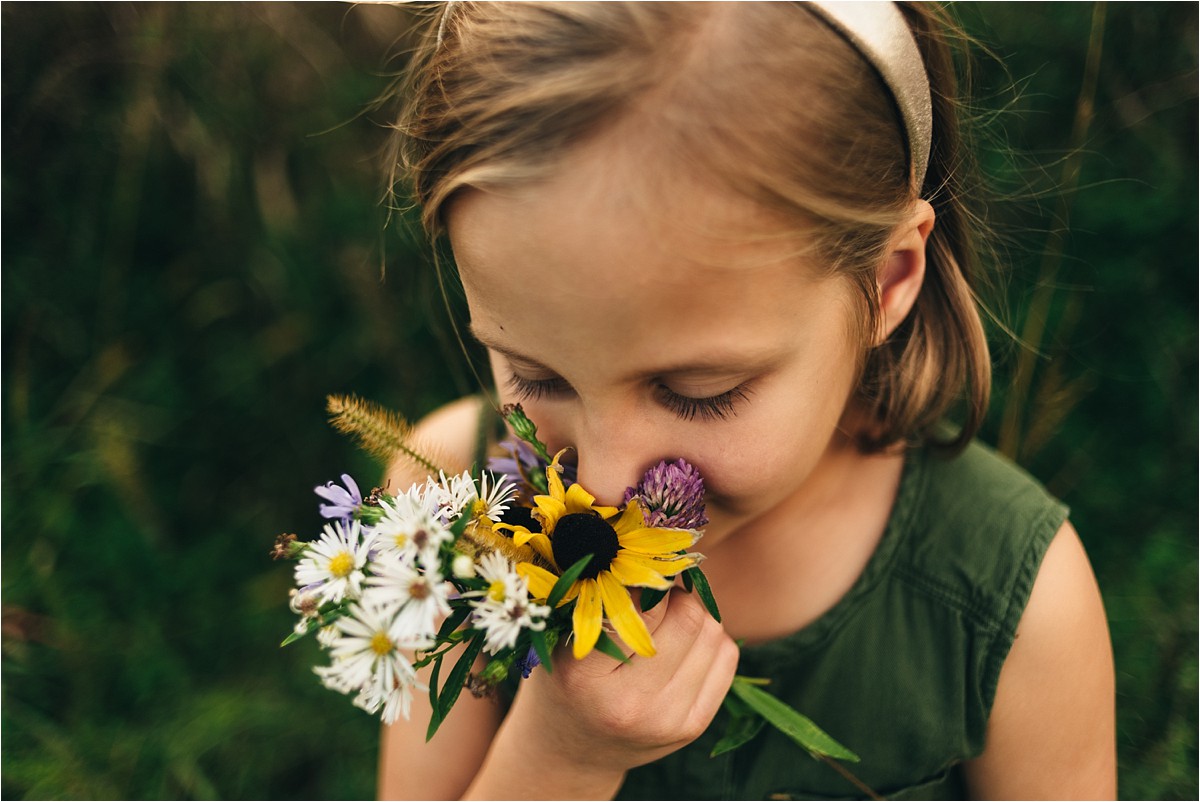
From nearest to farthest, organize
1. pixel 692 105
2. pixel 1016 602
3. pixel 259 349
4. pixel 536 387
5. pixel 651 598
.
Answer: pixel 692 105, pixel 651 598, pixel 536 387, pixel 1016 602, pixel 259 349

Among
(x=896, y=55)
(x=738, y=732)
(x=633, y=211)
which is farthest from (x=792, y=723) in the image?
(x=896, y=55)

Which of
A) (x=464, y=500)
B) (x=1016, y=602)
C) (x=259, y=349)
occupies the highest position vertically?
(x=464, y=500)

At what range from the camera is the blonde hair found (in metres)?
1.04

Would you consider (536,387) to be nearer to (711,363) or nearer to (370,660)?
(711,363)

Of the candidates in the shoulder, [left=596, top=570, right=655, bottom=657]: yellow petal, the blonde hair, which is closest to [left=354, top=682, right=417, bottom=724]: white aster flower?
[left=596, top=570, right=655, bottom=657]: yellow petal

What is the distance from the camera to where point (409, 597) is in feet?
3.08

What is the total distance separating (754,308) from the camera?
111 centimetres

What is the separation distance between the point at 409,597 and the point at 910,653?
1006 mm

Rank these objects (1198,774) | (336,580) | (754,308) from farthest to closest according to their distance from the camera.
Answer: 1. (1198,774)
2. (754,308)
3. (336,580)

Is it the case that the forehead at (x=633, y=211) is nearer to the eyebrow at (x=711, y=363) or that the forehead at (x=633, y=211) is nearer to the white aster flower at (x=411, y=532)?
the eyebrow at (x=711, y=363)

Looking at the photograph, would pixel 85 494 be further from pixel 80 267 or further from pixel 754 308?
pixel 754 308

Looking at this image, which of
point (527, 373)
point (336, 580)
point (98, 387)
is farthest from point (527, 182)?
point (98, 387)

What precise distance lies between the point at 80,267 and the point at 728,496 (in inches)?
87.4

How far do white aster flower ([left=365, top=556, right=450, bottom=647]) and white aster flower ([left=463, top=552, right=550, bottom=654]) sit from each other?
1.8 inches
